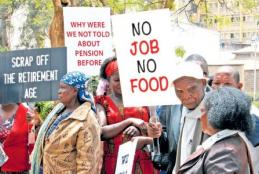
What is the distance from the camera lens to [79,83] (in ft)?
15.2

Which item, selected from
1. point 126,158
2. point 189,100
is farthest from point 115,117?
point 189,100

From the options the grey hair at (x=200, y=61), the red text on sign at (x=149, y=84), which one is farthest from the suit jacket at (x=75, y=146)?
the grey hair at (x=200, y=61)

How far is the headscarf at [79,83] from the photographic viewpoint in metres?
4.62

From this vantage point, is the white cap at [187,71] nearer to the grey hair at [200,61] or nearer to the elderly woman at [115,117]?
the elderly woman at [115,117]

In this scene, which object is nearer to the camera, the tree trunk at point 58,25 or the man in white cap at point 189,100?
the man in white cap at point 189,100

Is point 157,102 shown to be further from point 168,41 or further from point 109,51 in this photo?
point 109,51

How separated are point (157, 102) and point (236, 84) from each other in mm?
747

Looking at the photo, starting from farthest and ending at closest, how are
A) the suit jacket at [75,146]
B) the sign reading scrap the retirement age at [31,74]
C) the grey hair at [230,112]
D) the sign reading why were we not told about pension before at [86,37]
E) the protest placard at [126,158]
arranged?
the sign reading why were we not told about pension before at [86,37] < the sign reading scrap the retirement age at [31,74] < the suit jacket at [75,146] < the protest placard at [126,158] < the grey hair at [230,112]

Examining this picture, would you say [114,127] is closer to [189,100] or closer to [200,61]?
[189,100]

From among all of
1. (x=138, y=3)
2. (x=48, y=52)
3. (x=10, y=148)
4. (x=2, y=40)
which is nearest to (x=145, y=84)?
(x=48, y=52)

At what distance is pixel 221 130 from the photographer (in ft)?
10.2

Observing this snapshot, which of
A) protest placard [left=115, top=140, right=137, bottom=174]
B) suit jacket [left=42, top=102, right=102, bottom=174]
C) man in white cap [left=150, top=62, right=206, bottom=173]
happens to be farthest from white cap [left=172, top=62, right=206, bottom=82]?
suit jacket [left=42, top=102, right=102, bottom=174]

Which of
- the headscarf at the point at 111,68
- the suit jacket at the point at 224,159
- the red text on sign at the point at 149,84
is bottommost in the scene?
the suit jacket at the point at 224,159

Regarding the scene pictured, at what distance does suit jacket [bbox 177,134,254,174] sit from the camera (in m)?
2.95
